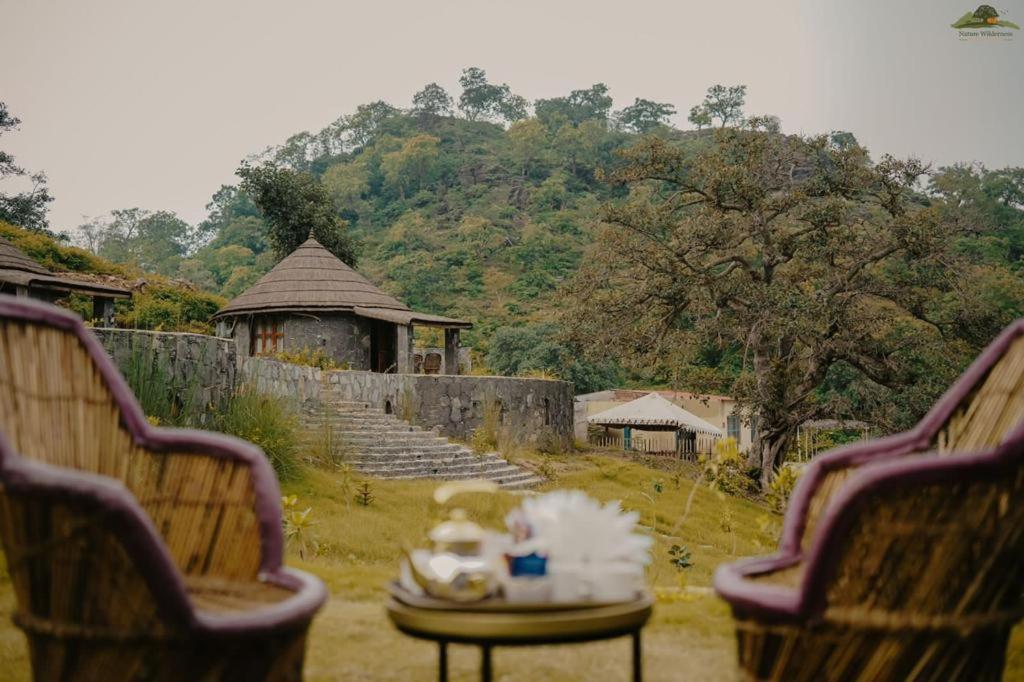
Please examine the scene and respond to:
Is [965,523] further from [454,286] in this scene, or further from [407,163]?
[407,163]

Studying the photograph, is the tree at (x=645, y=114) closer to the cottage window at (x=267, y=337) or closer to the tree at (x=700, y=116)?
the tree at (x=700, y=116)

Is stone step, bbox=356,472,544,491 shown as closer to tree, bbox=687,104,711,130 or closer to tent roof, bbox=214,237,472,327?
tent roof, bbox=214,237,472,327

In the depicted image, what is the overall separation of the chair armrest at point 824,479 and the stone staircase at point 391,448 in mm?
9023

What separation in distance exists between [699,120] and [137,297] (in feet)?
163

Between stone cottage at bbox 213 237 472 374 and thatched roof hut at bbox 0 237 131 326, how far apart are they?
3462 millimetres

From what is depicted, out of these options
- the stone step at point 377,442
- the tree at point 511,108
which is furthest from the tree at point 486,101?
the stone step at point 377,442

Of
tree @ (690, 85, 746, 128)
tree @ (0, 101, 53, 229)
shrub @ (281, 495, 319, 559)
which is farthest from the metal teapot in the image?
tree @ (690, 85, 746, 128)

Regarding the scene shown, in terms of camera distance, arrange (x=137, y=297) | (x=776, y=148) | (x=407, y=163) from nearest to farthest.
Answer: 1. (x=776, y=148)
2. (x=137, y=297)
3. (x=407, y=163)

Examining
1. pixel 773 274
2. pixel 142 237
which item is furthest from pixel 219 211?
pixel 773 274

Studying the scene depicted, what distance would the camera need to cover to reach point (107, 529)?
174 centimetres

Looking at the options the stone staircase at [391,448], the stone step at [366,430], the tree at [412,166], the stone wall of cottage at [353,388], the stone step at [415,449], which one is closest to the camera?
the stone wall of cottage at [353,388]

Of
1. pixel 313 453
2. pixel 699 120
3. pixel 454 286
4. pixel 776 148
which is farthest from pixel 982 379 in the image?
pixel 699 120

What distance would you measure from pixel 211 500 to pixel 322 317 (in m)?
18.3

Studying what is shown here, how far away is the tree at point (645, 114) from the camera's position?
7431 centimetres
